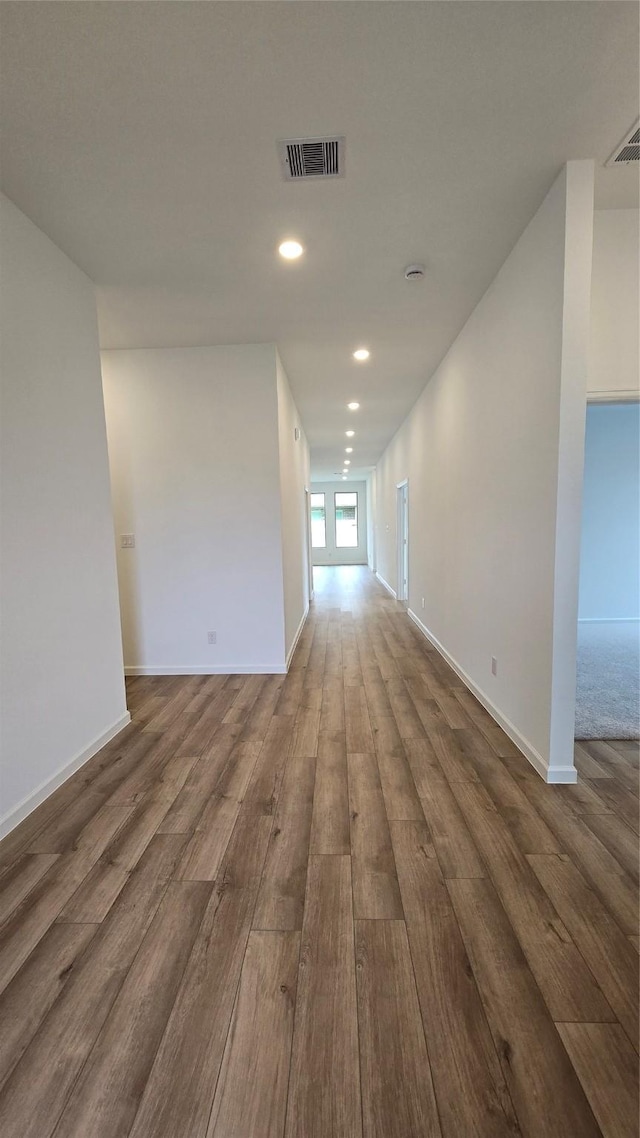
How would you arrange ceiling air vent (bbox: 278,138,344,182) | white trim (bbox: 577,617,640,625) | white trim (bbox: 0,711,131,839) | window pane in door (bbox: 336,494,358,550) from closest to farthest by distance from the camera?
ceiling air vent (bbox: 278,138,344,182)
white trim (bbox: 0,711,131,839)
white trim (bbox: 577,617,640,625)
window pane in door (bbox: 336,494,358,550)

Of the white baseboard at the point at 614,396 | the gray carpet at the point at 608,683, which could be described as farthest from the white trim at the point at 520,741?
the white baseboard at the point at 614,396

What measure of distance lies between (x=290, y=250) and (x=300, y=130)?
709mm

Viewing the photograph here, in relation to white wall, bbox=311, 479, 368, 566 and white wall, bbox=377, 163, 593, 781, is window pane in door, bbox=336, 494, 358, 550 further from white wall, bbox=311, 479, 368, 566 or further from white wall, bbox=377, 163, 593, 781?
white wall, bbox=377, 163, 593, 781

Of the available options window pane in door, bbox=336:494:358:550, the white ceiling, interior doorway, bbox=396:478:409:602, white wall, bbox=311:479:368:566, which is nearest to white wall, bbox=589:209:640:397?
the white ceiling

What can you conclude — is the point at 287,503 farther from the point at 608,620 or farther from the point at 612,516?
the point at 608,620

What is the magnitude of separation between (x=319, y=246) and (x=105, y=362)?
7.58 feet

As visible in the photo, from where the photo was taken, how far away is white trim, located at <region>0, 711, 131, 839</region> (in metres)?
1.89

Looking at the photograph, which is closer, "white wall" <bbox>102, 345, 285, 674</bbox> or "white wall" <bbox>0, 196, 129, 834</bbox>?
"white wall" <bbox>0, 196, 129, 834</bbox>

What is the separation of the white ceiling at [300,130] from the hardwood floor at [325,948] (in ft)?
9.36

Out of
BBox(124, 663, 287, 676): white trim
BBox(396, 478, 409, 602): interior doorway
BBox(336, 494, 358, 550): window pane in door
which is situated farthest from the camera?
BBox(336, 494, 358, 550): window pane in door

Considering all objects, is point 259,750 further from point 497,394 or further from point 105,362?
point 105,362

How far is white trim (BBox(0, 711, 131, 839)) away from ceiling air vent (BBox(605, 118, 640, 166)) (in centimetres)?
389

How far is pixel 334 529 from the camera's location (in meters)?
14.4

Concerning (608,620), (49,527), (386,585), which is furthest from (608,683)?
(386,585)
